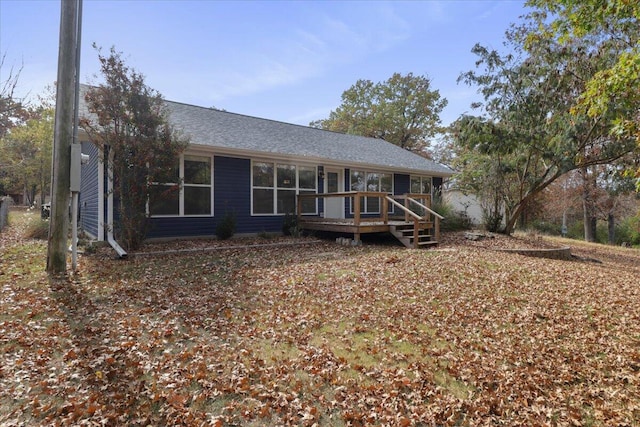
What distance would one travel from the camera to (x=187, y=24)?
971 cm

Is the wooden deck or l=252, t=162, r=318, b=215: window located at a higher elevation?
l=252, t=162, r=318, b=215: window

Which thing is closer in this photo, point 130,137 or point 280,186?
point 130,137

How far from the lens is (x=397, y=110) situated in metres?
30.3

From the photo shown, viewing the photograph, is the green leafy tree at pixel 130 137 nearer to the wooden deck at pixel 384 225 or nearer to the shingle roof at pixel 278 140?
the shingle roof at pixel 278 140

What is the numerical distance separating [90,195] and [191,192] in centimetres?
375

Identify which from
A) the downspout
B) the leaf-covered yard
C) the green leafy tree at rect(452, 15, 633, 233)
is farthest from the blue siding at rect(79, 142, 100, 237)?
the green leafy tree at rect(452, 15, 633, 233)

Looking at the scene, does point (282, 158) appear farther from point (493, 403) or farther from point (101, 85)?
point (493, 403)

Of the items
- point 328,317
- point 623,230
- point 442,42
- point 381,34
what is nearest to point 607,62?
point 442,42

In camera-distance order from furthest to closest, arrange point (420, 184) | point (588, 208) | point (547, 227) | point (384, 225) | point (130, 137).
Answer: point (547, 227), point (588, 208), point (420, 184), point (384, 225), point (130, 137)

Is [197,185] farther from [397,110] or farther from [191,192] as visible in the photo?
[397,110]

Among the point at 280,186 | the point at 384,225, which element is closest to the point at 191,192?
the point at 280,186

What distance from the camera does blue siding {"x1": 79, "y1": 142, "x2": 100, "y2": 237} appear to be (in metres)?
9.87

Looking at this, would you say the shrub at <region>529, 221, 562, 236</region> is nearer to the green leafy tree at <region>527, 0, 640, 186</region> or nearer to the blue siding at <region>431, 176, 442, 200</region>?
the blue siding at <region>431, 176, 442, 200</region>

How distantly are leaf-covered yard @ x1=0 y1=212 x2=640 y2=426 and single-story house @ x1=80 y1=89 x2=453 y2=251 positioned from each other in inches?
140
